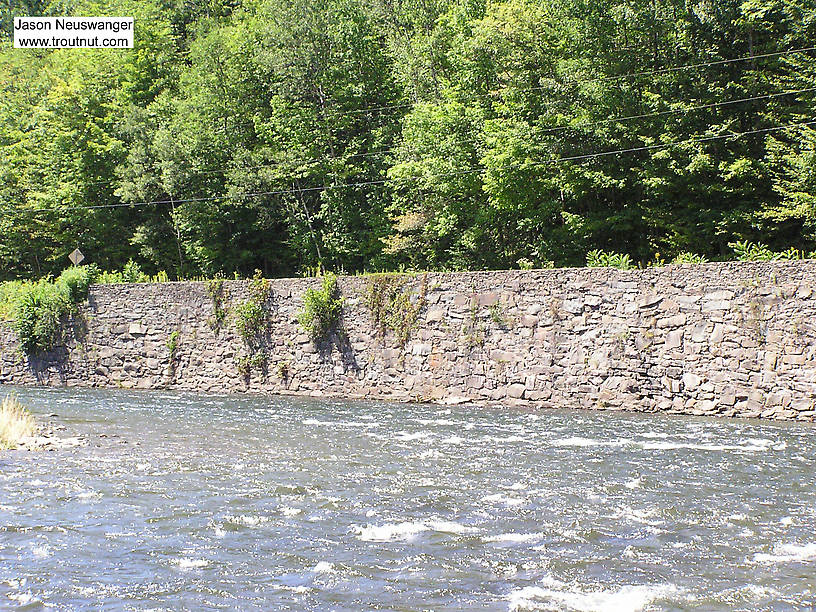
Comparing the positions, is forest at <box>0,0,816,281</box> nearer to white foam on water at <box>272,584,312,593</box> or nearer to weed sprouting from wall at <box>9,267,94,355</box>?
weed sprouting from wall at <box>9,267,94,355</box>

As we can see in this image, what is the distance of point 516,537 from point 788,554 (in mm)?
2334

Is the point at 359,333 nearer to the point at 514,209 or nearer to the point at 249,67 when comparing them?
the point at 514,209

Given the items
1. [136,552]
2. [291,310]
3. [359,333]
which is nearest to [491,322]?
[359,333]

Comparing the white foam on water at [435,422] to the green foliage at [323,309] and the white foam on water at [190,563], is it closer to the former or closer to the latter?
the green foliage at [323,309]

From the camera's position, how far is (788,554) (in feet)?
24.5

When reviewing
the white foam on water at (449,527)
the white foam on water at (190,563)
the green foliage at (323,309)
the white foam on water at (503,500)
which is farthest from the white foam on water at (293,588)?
the green foliage at (323,309)

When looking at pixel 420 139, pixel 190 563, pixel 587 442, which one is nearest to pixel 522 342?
pixel 587 442

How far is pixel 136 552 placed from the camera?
7793 millimetres

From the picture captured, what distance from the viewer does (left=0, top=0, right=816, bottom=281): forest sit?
23109 mm

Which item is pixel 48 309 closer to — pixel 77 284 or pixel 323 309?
pixel 77 284

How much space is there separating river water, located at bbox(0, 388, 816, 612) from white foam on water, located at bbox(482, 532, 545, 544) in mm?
32

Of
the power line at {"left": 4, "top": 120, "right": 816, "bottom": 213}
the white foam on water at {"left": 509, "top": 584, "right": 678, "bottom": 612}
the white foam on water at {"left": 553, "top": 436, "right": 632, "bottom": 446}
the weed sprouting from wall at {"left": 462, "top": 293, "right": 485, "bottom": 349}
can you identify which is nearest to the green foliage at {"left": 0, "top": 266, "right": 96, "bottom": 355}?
the power line at {"left": 4, "top": 120, "right": 816, "bottom": 213}

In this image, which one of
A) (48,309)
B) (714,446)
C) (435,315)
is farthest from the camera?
(48,309)

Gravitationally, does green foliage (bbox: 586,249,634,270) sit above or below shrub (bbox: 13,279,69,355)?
above
